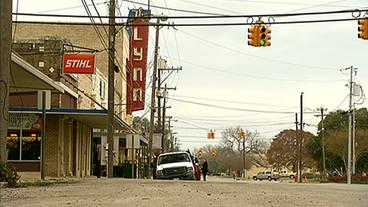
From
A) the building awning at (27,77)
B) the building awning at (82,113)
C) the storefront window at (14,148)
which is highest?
the building awning at (27,77)

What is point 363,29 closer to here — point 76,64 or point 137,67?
point 76,64

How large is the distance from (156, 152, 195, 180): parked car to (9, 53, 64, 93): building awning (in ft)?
24.3

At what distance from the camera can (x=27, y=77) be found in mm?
28219

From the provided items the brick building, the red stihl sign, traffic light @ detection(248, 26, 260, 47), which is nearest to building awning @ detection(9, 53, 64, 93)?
the brick building

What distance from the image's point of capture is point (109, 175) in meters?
35.6

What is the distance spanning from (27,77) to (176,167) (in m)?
10.5

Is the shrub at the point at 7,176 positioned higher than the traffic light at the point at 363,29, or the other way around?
the traffic light at the point at 363,29

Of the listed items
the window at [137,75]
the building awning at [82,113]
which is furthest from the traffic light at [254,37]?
the window at [137,75]

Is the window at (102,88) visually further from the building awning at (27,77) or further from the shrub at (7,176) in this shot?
the shrub at (7,176)

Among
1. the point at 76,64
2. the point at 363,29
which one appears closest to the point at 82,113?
the point at 76,64

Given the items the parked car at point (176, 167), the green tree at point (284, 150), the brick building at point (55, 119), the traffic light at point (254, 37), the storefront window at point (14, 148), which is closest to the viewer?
the traffic light at point (254, 37)

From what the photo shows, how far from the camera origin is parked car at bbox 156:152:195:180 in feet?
117

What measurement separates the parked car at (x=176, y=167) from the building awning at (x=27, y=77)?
7.42 m

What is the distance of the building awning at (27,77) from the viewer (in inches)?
982
